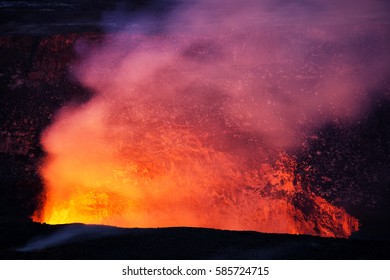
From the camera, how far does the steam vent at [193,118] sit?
4105mm

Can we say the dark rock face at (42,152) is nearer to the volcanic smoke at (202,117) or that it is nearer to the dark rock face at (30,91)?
the dark rock face at (30,91)

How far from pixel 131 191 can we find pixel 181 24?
208cm

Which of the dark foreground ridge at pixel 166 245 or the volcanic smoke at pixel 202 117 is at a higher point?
the volcanic smoke at pixel 202 117

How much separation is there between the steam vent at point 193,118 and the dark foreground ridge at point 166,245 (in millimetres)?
1163

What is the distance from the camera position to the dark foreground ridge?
8.45ft

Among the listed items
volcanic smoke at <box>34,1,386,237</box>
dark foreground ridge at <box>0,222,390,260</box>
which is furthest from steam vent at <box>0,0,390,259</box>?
dark foreground ridge at <box>0,222,390,260</box>

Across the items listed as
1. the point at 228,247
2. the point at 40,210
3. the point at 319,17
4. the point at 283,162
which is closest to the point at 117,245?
the point at 228,247

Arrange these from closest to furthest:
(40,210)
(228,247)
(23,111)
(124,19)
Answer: (228,247), (40,210), (23,111), (124,19)

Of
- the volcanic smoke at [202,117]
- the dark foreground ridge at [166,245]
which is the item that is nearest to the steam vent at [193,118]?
the volcanic smoke at [202,117]

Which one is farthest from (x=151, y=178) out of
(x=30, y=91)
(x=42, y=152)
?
(x=30, y=91)

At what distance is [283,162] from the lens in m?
4.15

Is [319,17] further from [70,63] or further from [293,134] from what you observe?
[70,63]

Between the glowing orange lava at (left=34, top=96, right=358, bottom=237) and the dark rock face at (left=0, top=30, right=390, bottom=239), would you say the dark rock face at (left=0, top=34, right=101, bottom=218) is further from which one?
the glowing orange lava at (left=34, top=96, right=358, bottom=237)

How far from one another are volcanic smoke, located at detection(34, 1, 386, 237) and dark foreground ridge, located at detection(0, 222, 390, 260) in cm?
129
